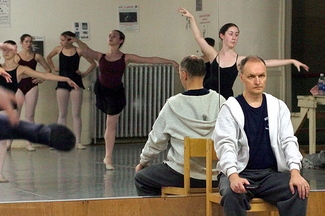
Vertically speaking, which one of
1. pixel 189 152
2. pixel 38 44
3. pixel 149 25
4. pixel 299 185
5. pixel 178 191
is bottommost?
pixel 178 191

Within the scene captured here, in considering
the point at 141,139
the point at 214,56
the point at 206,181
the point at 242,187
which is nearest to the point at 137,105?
the point at 141,139

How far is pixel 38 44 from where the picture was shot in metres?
5.61

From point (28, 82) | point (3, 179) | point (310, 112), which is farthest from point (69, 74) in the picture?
point (310, 112)

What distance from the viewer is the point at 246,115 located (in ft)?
16.2

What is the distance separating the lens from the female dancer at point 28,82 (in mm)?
5562

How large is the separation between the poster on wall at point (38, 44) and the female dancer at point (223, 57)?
0.89 metres

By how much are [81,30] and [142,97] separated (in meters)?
0.63

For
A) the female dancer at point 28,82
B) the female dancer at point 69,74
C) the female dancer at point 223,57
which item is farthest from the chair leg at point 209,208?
the female dancer at point 28,82

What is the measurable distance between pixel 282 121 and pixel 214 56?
1.01 m

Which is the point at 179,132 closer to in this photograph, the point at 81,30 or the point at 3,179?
the point at 81,30

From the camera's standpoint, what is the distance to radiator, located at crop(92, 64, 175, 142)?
19.4ft

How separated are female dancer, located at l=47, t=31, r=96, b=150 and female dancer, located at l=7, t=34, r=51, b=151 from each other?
3.4 inches

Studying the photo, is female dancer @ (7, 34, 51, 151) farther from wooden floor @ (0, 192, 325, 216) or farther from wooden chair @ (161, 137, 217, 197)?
wooden chair @ (161, 137, 217, 197)

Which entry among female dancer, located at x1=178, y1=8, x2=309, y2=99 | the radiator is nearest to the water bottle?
female dancer, located at x1=178, y1=8, x2=309, y2=99
